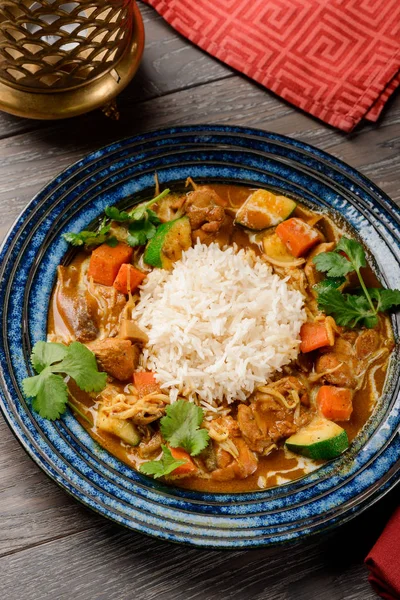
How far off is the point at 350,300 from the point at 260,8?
162 centimetres

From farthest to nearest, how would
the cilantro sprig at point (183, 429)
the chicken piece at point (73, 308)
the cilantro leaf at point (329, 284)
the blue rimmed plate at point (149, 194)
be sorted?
the cilantro leaf at point (329, 284)
the chicken piece at point (73, 308)
the cilantro sprig at point (183, 429)
the blue rimmed plate at point (149, 194)

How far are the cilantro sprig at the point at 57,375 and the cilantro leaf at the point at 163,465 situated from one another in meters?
0.37

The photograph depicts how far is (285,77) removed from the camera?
3850mm

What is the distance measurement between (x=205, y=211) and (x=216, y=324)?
1.68 feet

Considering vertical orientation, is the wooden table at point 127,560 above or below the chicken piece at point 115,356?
below

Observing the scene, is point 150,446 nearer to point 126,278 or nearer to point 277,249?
point 126,278

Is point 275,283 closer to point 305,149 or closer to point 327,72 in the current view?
point 305,149

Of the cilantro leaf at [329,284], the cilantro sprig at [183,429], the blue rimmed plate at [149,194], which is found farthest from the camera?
the cilantro leaf at [329,284]

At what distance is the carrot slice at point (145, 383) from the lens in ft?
10.6

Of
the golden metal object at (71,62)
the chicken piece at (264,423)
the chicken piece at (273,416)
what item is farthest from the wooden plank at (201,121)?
the chicken piece at (264,423)

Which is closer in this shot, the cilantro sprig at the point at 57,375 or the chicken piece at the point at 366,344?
the cilantro sprig at the point at 57,375

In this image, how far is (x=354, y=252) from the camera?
3322 mm

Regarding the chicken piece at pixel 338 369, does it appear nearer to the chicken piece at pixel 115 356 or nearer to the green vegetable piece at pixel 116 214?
the chicken piece at pixel 115 356

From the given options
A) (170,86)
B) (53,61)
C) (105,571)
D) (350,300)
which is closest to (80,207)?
(53,61)
